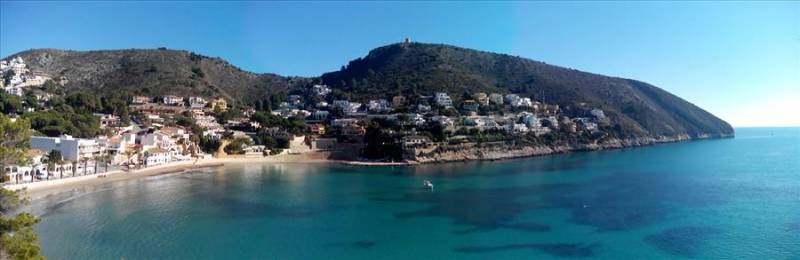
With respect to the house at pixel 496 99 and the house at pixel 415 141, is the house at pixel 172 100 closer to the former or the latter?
the house at pixel 415 141

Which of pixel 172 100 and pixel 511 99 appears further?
pixel 511 99

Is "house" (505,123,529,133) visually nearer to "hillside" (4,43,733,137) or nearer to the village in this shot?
the village

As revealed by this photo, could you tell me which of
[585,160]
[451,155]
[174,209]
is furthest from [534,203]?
[585,160]

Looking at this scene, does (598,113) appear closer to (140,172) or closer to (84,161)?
(140,172)

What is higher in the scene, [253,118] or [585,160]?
[253,118]

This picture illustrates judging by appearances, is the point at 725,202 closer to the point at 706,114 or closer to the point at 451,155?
the point at 451,155

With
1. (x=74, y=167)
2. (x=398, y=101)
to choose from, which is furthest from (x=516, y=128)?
(x=74, y=167)
